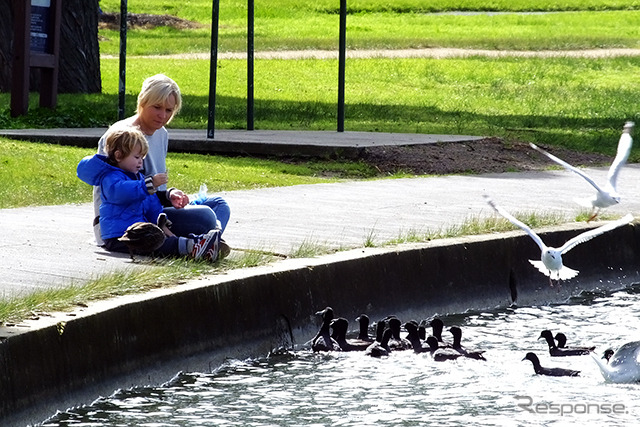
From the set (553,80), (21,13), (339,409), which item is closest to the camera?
(339,409)

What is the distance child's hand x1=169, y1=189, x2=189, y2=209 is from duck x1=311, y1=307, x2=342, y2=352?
3.66ft

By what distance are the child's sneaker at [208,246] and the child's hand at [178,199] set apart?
1.22 ft

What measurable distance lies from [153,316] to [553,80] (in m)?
22.0

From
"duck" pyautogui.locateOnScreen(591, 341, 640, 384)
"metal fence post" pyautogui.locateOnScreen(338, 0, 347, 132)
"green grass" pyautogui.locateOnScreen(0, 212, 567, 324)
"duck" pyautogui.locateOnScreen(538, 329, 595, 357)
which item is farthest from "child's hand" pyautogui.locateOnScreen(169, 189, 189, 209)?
"metal fence post" pyautogui.locateOnScreen(338, 0, 347, 132)


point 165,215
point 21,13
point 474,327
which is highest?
point 21,13

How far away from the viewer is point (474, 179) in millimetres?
13031

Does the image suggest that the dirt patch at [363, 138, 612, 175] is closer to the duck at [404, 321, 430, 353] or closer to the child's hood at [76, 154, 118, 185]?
the child's hood at [76, 154, 118, 185]

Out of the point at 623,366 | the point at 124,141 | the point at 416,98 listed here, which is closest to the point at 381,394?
the point at 623,366

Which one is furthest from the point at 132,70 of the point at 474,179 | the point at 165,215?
the point at 165,215

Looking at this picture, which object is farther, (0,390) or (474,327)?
(474,327)

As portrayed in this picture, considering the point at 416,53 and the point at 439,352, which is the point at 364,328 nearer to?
the point at 439,352

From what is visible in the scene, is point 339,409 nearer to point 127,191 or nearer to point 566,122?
point 127,191

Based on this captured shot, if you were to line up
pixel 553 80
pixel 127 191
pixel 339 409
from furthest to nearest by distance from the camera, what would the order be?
pixel 553 80 → pixel 127 191 → pixel 339 409

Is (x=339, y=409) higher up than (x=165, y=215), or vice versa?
(x=165, y=215)
